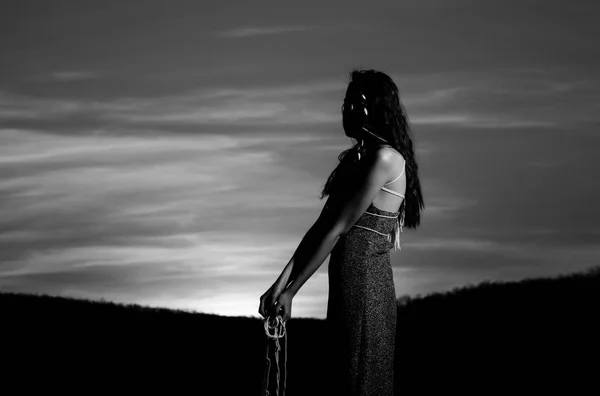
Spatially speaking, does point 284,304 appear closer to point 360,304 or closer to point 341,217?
point 360,304

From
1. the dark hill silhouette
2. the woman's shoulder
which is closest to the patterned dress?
the woman's shoulder

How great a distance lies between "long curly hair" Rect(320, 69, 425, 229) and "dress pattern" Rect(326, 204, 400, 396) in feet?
0.74

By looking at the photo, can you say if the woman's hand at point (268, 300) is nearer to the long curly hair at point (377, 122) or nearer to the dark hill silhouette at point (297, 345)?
the long curly hair at point (377, 122)

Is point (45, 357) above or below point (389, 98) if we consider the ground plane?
below

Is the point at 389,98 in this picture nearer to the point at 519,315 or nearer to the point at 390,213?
the point at 390,213

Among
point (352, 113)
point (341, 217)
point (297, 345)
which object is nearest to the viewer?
point (341, 217)

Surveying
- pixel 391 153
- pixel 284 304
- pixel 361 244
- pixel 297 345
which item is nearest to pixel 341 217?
pixel 361 244

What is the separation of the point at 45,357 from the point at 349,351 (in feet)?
20.6

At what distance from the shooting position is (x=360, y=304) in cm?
410

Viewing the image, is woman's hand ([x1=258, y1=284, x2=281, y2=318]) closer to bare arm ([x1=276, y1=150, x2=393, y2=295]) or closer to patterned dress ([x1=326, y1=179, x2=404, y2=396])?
bare arm ([x1=276, y1=150, x2=393, y2=295])

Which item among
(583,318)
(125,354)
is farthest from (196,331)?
(583,318)

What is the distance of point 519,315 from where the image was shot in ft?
28.8

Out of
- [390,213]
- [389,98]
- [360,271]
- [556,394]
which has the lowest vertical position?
[556,394]

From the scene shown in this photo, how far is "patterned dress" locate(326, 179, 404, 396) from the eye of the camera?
4094 mm
